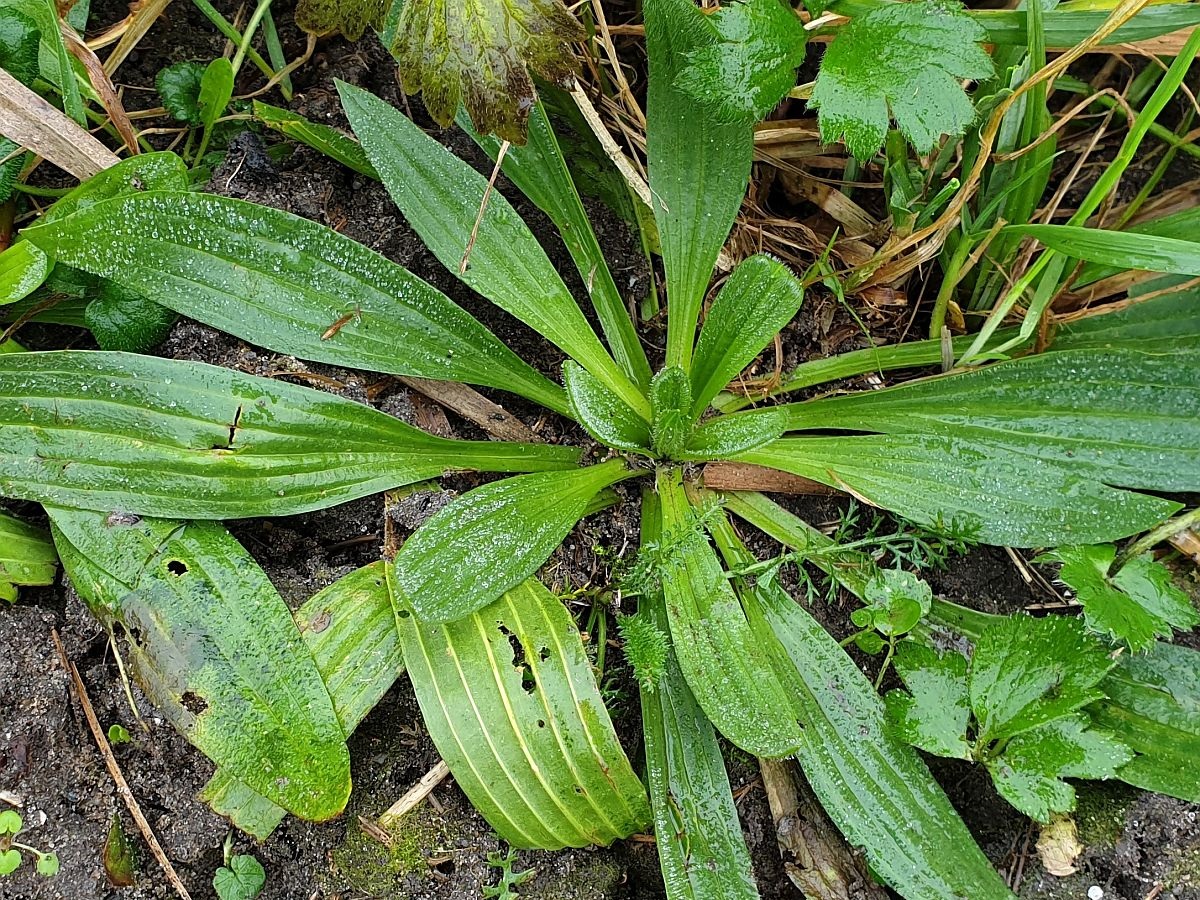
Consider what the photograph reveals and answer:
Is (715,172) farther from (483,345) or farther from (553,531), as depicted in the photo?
(553,531)

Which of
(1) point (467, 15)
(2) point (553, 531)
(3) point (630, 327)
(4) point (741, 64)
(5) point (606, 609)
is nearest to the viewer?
(1) point (467, 15)

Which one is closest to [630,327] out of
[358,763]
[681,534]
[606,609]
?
[681,534]

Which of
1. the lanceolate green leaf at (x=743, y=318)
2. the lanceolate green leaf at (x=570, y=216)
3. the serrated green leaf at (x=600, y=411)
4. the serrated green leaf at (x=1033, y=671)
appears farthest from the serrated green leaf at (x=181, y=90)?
the serrated green leaf at (x=1033, y=671)

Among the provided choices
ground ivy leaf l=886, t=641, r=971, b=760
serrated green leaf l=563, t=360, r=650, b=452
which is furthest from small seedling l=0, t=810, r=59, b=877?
ground ivy leaf l=886, t=641, r=971, b=760

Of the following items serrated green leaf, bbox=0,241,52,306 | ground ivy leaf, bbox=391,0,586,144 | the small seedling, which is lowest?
the small seedling

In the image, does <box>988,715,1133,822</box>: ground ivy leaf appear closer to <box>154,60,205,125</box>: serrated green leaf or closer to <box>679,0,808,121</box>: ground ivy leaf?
<box>679,0,808,121</box>: ground ivy leaf

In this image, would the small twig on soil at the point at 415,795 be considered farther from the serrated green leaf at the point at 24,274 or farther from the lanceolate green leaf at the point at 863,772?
the serrated green leaf at the point at 24,274
